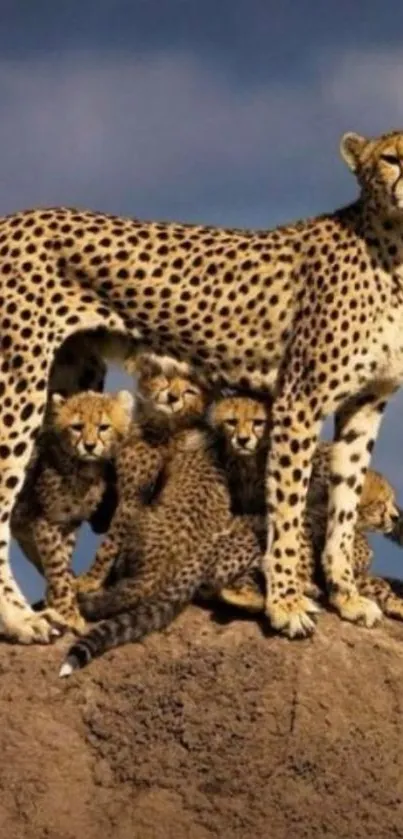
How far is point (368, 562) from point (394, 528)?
26cm

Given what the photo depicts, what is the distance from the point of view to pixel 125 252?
15227mm

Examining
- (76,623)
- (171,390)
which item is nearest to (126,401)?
(171,390)

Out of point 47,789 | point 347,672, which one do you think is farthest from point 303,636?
point 47,789

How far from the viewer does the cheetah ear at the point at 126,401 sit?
14914 millimetres

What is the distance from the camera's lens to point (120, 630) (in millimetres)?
14367

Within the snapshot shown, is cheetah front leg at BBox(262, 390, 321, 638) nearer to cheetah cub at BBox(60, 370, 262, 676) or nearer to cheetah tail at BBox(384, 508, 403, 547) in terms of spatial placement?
cheetah cub at BBox(60, 370, 262, 676)

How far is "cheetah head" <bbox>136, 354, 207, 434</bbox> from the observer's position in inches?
593

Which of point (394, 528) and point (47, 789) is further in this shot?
point (394, 528)

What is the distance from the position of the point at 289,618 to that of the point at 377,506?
39.5 inches

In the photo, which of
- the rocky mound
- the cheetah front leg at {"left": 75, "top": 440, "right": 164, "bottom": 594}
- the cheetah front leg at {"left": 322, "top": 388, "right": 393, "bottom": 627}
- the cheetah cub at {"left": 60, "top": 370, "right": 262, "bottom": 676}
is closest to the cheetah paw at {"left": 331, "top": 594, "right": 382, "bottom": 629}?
the cheetah front leg at {"left": 322, "top": 388, "right": 393, "bottom": 627}

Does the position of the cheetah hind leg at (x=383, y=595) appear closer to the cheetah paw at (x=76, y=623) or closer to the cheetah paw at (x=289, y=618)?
the cheetah paw at (x=289, y=618)

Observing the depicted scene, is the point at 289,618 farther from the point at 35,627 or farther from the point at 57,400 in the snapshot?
the point at 57,400

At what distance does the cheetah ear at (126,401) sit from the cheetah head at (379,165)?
1.31 meters

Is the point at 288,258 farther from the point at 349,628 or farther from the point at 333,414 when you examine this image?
the point at 349,628
